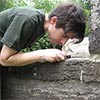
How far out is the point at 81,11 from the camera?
8.00 feet

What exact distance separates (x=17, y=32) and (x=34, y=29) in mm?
158

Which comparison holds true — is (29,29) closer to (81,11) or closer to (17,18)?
(17,18)

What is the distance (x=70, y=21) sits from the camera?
2404mm

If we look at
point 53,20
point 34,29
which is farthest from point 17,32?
point 53,20

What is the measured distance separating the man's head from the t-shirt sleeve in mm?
197

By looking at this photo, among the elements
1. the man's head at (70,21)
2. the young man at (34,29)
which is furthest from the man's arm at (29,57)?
the man's head at (70,21)

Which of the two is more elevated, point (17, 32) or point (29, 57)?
point (17, 32)

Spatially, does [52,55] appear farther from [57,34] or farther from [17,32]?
[17,32]

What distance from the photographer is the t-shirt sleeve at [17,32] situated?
93.4 inches

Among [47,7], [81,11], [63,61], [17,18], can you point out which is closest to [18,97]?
[63,61]

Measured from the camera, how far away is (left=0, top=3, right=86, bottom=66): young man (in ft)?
7.84

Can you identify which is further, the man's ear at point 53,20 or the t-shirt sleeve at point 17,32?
the man's ear at point 53,20

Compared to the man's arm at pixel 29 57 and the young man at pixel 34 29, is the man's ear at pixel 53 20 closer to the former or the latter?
the young man at pixel 34 29

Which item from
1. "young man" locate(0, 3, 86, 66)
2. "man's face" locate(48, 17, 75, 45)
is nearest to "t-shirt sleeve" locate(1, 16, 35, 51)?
"young man" locate(0, 3, 86, 66)
